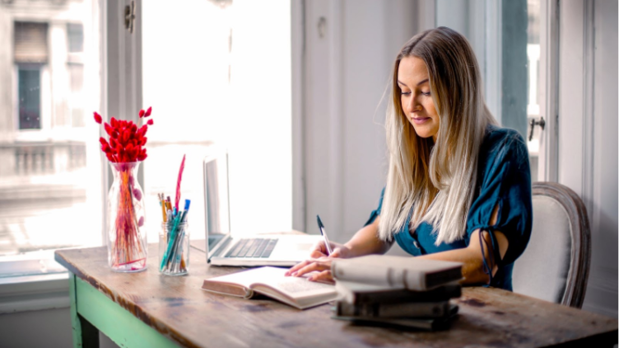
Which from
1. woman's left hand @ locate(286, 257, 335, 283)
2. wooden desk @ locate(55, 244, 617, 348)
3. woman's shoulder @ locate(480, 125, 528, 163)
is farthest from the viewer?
woman's shoulder @ locate(480, 125, 528, 163)

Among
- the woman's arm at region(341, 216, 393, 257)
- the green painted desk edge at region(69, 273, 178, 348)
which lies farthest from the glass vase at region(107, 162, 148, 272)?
the woman's arm at region(341, 216, 393, 257)

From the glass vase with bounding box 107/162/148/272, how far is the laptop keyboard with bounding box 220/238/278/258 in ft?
0.80

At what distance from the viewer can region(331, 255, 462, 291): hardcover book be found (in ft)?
3.23

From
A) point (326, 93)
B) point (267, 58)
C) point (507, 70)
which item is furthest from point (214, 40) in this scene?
point (507, 70)


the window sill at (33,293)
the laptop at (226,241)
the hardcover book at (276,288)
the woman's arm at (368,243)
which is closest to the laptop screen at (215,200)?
the laptop at (226,241)

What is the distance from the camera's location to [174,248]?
1.53 metres

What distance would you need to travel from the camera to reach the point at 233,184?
111 inches

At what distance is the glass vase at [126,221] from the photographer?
5.10ft

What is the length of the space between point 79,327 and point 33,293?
679 mm

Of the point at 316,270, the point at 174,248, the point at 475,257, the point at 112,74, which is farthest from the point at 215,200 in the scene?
the point at 112,74

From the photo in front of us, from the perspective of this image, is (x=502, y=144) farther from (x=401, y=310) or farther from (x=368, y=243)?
(x=401, y=310)

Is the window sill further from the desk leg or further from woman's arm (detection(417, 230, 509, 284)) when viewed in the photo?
woman's arm (detection(417, 230, 509, 284))

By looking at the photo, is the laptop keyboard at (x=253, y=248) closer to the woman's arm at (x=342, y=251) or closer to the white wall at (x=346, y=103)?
the woman's arm at (x=342, y=251)

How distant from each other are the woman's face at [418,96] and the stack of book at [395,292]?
2.24 feet
